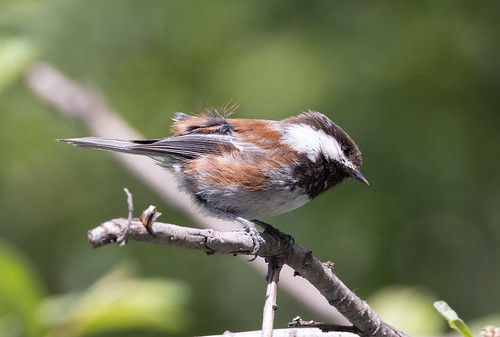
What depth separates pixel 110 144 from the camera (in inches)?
133

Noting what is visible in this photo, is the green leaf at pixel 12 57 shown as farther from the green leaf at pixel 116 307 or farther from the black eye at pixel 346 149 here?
the black eye at pixel 346 149

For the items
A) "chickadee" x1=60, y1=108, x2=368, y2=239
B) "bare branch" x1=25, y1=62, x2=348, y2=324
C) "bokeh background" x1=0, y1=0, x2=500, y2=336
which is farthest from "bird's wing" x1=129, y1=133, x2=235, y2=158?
"bokeh background" x1=0, y1=0, x2=500, y2=336

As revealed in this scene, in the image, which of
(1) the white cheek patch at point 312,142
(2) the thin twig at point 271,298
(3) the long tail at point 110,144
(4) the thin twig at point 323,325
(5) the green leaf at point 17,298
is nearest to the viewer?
(2) the thin twig at point 271,298

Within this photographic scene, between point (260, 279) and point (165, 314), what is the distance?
7.68ft

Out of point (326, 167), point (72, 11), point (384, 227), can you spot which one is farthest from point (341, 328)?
point (72, 11)

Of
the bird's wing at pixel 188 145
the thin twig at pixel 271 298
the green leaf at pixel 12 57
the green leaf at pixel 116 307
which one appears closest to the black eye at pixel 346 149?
the bird's wing at pixel 188 145

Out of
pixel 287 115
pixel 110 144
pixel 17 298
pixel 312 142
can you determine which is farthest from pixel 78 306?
pixel 287 115

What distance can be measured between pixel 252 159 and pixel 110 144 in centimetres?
84

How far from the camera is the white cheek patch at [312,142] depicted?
3559mm

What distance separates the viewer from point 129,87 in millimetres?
5953

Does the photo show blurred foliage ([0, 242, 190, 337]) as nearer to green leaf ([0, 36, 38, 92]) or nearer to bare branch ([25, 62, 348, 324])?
green leaf ([0, 36, 38, 92])

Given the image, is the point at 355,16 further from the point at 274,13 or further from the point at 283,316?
the point at 283,316

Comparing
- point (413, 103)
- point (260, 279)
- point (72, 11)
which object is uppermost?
point (72, 11)

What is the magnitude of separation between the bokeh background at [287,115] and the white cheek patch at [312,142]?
5.30 feet
